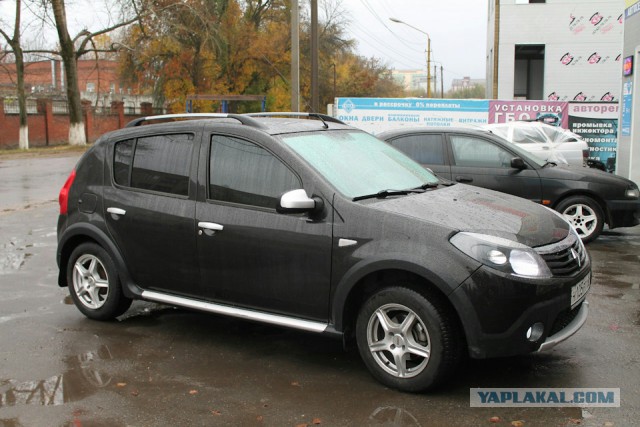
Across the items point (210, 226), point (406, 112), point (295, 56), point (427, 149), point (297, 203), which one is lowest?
point (210, 226)

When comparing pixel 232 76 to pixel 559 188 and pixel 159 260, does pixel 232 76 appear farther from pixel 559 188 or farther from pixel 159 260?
pixel 159 260

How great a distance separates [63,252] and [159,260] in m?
1.23

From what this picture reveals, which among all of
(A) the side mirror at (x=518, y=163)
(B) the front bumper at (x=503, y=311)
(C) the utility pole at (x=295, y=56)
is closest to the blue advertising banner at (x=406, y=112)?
(C) the utility pole at (x=295, y=56)

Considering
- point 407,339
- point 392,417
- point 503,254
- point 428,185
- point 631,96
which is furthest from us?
point 631,96

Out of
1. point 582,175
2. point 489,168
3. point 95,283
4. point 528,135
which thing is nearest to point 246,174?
point 95,283

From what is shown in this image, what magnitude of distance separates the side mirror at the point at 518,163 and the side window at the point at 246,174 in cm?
513

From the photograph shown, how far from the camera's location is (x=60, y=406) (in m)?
4.06

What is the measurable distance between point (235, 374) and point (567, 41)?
32.2 metres

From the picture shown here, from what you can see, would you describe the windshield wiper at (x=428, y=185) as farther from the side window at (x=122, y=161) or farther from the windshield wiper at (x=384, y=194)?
the side window at (x=122, y=161)

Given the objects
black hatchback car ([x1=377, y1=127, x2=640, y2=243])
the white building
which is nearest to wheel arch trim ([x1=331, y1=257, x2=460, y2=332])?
black hatchback car ([x1=377, y1=127, x2=640, y2=243])

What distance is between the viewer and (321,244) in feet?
14.5

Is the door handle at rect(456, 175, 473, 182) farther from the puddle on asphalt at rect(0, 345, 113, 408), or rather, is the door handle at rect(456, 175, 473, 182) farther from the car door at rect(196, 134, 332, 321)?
the puddle on asphalt at rect(0, 345, 113, 408)

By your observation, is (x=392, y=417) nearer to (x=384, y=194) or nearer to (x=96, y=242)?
(x=384, y=194)

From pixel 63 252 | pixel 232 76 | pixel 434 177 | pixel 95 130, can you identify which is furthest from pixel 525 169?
pixel 95 130
